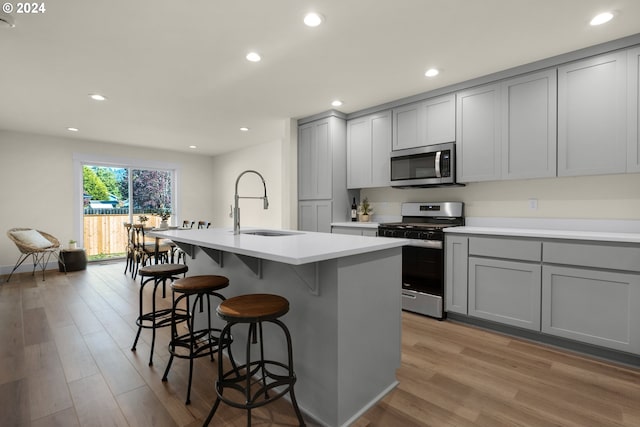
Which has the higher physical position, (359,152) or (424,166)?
(359,152)

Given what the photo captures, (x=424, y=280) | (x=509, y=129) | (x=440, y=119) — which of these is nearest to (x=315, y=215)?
(x=424, y=280)

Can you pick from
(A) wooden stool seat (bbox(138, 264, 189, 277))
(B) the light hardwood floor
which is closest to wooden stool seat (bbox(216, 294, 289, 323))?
(B) the light hardwood floor

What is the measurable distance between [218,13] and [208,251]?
172 cm

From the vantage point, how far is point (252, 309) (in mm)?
1551

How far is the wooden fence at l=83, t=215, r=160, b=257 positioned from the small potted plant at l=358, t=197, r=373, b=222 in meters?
5.24

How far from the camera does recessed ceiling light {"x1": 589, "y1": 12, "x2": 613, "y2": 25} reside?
7.02 feet

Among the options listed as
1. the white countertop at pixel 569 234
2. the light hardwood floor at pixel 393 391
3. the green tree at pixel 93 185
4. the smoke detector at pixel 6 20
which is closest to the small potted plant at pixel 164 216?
the green tree at pixel 93 185

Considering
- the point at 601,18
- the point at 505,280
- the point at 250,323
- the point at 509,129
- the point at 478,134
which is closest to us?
the point at 250,323

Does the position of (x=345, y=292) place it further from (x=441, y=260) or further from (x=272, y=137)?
(x=272, y=137)

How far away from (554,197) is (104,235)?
7.61 m

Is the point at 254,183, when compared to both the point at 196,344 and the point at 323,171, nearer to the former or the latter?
the point at 323,171

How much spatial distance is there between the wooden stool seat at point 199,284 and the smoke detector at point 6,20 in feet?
7.15

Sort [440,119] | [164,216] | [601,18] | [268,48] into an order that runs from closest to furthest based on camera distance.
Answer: [601,18] → [268,48] → [440,119] → [164,216]

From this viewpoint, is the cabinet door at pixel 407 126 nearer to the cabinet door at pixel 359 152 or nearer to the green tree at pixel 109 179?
the cabinet door at pixel 359 152
